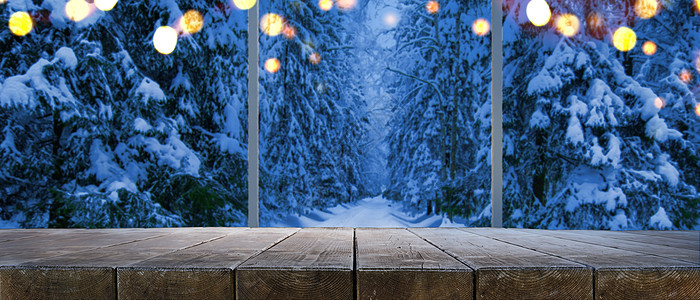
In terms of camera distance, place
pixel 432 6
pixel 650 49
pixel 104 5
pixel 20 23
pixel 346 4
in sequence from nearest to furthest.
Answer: pixel 20 23 < pixel 104 5 < pixel 650 49 < pixel 432 6 < pixel 346 4

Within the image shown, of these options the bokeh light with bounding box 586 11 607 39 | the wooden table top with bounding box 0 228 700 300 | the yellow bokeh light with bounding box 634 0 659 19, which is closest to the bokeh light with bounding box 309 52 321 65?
the bokeh light with bounding box 586 11 607 39

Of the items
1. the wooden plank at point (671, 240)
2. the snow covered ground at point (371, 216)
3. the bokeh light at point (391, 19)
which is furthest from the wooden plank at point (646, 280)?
the bokeh light at point (391, 19)

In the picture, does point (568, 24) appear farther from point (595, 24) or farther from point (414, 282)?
point (414, 282)

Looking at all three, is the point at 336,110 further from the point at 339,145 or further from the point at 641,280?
the point at 641,280

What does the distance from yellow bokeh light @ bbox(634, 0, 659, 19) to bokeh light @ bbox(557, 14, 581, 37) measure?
25.4 inches

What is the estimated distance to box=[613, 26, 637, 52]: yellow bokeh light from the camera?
4.41 m

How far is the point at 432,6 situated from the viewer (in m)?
5.98

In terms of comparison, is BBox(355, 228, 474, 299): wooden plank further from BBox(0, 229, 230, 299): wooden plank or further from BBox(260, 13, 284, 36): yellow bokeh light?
BBox(260, 13, 284, 36): yellow bokeh light

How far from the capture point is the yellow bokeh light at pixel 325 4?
610cm

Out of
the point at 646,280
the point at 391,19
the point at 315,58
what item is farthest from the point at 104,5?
the point at 646,280

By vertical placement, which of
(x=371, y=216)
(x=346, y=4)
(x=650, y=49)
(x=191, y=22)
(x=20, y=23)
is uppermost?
(x=346, y=4)

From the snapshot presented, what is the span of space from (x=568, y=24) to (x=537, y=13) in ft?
1.11

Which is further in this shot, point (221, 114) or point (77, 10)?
point (221, 114)

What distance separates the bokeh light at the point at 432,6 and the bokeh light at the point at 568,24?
75.3 inches
